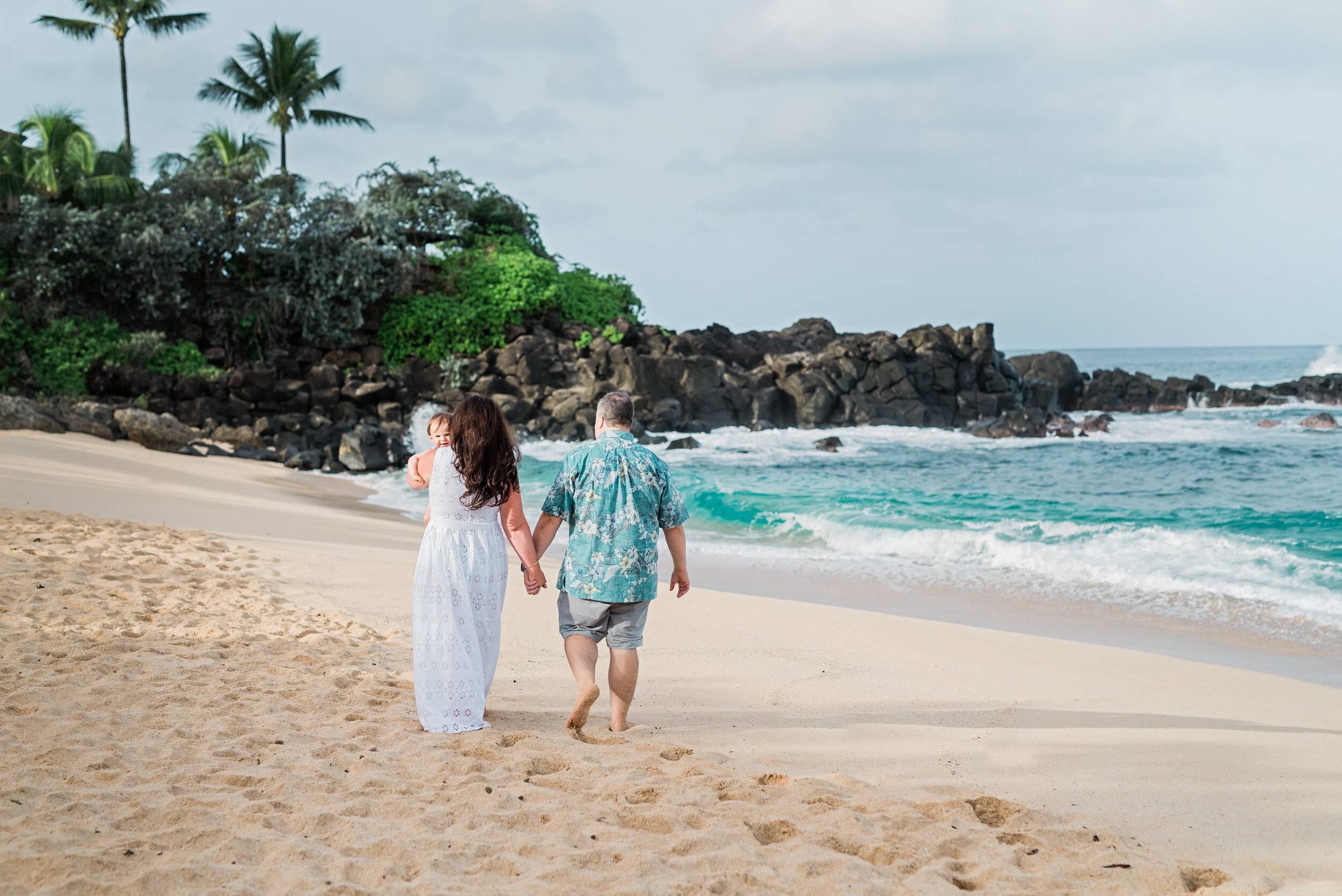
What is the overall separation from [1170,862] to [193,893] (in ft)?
10.9

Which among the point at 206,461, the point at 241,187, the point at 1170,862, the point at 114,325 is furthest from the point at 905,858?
the point at 241,187

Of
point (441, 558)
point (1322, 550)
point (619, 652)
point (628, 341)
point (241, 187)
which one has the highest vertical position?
point (241, 187)

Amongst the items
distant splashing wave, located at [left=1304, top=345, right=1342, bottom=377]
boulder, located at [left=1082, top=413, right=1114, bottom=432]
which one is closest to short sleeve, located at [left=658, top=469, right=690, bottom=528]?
boulder, located at [left=1082, top=413, right=1114, bottom=432]

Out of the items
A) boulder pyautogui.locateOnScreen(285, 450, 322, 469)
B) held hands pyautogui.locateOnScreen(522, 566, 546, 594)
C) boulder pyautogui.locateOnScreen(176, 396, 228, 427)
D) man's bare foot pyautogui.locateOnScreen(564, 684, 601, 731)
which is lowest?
man's bare foot pyautogui.locateOnScreen(564, 684, 601, 731)

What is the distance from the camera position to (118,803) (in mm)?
3367

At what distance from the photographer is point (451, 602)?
439 cm

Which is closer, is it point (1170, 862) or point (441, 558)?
point (1170, 862)

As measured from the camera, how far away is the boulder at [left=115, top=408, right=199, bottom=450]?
16859 mm

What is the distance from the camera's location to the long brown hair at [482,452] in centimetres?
433

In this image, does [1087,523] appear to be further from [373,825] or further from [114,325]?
[114,325]

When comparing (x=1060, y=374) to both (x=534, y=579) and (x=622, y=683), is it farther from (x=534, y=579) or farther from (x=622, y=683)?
(x=534, y=579)

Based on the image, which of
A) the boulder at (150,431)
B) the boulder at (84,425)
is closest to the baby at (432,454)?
the boulder at (150,431)

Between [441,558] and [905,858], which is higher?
[441,558]

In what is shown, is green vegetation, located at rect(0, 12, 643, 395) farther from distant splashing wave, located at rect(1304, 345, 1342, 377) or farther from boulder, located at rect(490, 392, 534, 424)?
distant splashing wave, located at rect(1304, 345, 1342, 377)
